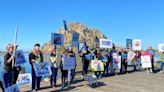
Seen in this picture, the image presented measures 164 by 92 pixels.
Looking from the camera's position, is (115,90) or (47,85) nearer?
(115,90)

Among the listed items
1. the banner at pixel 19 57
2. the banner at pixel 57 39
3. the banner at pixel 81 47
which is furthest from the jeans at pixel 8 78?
the banner at pixel 81 47

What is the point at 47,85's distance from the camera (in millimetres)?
15336

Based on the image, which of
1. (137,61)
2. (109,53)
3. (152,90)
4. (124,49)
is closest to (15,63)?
(152,90)

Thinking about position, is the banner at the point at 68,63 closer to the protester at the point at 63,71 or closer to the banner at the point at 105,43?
the protester at the point at 63,71

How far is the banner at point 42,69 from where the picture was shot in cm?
1348

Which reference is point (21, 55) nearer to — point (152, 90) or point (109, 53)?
point (152, 90)

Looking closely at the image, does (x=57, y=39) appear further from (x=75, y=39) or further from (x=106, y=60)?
(x=106, y=60)

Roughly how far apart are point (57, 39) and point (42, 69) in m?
2.11

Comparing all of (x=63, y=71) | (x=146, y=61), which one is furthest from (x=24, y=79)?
(x=146, y=61)

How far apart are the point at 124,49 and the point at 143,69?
329 cm

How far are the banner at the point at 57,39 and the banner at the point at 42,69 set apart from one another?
144 cm

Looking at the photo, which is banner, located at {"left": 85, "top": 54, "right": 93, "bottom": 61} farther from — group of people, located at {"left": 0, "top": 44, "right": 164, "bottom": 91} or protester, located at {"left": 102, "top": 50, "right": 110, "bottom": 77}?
protester, located at {"left": 102, "top": 50, "right": 110, "bottom": 77}

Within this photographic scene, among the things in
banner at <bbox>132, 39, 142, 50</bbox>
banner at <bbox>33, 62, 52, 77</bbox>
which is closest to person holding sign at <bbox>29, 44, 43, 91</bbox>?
banner at <bbox>33, 62, 52, 77</bbox>

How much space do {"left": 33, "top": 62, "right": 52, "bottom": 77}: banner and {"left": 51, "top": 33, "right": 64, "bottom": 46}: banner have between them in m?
1.44
